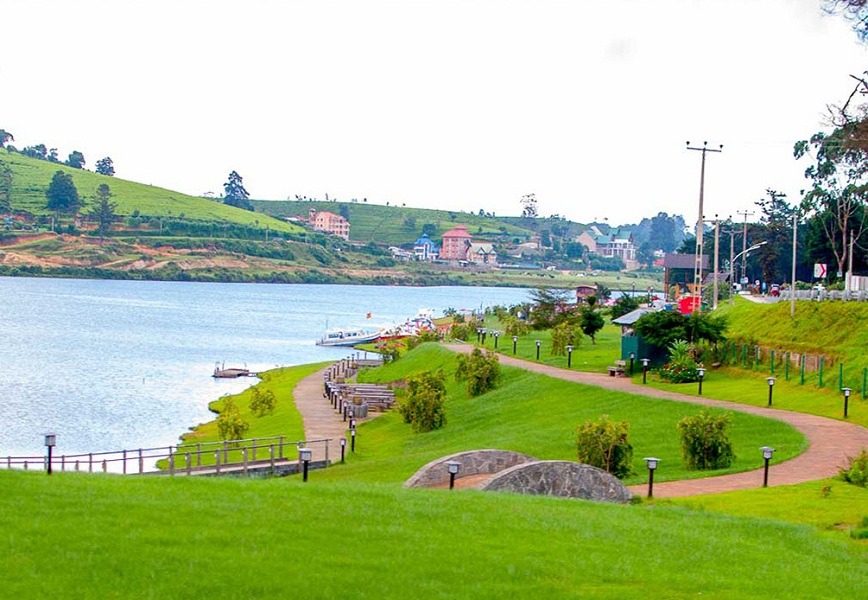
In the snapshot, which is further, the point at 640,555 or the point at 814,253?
the point at 814,253

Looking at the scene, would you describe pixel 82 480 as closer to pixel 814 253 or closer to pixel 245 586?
pixel 245 586

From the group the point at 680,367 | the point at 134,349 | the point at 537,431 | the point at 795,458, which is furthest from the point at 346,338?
the point at 795,458

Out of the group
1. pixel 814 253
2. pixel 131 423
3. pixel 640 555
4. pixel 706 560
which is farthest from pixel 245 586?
pixel 814 253

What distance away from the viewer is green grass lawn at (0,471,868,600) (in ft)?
33.4

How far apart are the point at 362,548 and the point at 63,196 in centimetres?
19690

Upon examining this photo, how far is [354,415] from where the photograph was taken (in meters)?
45.3

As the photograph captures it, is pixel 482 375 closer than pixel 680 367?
No

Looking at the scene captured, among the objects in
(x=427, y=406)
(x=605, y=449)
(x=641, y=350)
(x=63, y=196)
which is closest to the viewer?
(x=605, y=449)

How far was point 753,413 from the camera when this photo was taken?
3158 centimetres

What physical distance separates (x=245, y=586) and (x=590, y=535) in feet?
16.1

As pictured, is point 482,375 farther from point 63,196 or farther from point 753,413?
point 63,196

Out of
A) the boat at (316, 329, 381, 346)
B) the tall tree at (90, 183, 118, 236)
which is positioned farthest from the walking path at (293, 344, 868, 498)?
the tall tree at (90, 183, 118, 236)

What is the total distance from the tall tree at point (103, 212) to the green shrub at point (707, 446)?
177481 mm

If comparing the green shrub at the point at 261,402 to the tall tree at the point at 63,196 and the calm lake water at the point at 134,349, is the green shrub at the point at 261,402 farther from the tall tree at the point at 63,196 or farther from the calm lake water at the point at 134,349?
the tall tree at the point at 63,196
